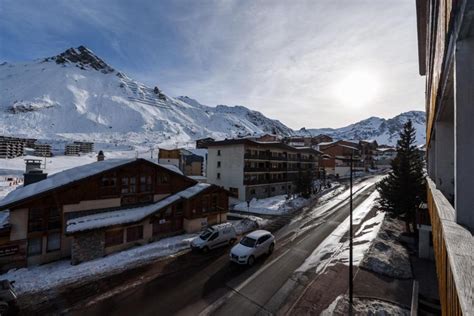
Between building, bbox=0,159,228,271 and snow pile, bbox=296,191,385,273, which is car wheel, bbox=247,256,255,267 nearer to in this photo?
snow pile, bbox=296,191,385,273

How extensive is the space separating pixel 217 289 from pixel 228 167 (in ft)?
94.9

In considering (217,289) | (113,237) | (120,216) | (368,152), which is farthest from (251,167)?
(368,152)

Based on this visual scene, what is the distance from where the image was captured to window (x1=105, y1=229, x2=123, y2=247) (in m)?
19.5

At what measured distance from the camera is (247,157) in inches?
1612

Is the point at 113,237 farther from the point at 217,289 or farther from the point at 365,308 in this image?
the point at 365,308

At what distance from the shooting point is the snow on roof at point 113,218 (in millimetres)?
17953

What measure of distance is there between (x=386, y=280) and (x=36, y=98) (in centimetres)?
19086

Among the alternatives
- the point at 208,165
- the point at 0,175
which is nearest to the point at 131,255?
the point at 208,165

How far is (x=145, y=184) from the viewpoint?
944 inches

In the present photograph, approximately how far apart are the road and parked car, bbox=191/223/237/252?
0.73 metres

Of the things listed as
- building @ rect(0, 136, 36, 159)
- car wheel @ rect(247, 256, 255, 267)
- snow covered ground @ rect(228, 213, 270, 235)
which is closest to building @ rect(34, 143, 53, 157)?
building @ rect(0, 136, 36, 159)

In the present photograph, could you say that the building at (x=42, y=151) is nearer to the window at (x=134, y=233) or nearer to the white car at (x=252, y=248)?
the window at (x=134, y=233)

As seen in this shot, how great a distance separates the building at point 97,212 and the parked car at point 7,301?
461 centimetres

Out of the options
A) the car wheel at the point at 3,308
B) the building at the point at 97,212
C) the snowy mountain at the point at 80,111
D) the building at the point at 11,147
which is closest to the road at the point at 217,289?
the car wheel at the point at 3,308
